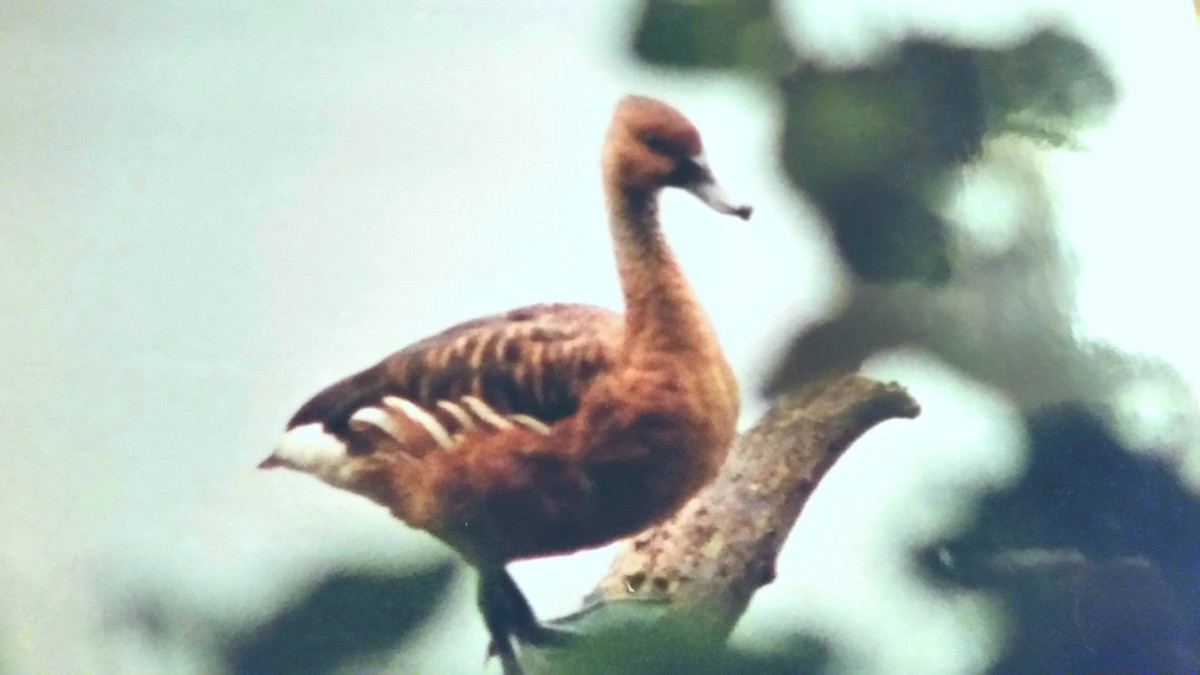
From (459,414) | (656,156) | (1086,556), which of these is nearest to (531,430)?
(459,414)

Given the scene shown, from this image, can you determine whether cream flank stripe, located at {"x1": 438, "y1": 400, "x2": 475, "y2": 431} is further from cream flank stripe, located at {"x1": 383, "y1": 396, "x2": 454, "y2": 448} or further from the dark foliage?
the dark foliage

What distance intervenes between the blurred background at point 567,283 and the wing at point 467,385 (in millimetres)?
27

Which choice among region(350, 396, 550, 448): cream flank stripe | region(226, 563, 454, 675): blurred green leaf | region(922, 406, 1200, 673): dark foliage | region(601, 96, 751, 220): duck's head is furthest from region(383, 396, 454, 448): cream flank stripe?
region(922, 406, 1200, 673): dark foliage

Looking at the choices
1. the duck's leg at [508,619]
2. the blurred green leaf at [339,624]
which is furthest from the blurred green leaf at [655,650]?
the blurred green leaf at [339,624]

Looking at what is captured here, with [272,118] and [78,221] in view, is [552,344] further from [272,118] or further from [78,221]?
[78,221]

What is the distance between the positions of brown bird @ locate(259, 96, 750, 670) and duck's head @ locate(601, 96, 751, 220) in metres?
0.10

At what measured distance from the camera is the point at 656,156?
0.95m

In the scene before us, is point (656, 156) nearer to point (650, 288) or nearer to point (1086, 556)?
point (650, 288)

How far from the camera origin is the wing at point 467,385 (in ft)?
2.87

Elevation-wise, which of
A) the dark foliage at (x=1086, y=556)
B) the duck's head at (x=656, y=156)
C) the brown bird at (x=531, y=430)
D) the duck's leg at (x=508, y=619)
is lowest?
the dark foliage at (x=1086, y=556)

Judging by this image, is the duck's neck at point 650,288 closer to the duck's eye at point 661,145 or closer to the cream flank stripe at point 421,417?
the duck's eye at point 661,145

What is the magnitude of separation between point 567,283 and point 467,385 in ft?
0.45

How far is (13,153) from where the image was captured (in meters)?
0.92

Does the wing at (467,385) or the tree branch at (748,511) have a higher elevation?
the wing at (467,385)
